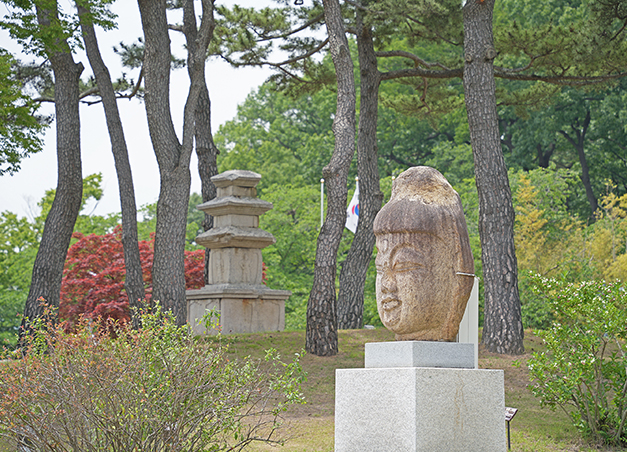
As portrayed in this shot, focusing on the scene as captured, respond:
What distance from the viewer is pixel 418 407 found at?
5.43 metres

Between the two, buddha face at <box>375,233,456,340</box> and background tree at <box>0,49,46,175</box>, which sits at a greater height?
background tree at <box>0,49,46,175</box>

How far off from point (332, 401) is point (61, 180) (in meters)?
6.94

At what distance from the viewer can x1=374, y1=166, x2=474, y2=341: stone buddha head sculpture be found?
6000 millimetres

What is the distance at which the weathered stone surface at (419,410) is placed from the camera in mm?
5473

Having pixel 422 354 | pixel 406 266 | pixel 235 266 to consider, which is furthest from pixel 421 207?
pixel 235 266

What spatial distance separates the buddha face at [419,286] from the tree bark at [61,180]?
8.49 m

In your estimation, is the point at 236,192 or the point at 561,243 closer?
the point at 236,192

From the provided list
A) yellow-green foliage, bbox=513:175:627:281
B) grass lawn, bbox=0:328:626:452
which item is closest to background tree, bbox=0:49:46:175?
grass lawn, bbox=0:328:626:452

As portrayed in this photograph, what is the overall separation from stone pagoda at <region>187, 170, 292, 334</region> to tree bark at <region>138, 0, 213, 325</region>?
2105 mm

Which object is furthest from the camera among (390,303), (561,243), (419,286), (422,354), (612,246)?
(561,243)

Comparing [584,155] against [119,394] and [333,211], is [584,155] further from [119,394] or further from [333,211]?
[119,394]

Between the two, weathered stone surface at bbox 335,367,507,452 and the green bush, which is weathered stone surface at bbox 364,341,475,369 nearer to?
weathered stone surface at bbox 335,367,507,452

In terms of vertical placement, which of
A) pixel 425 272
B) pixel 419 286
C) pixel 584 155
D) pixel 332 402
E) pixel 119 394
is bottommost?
pixel 332 402

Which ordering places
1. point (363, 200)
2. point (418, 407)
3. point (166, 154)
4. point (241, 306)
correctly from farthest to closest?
point (363, 200)
point (241, 306)
point (166, 154)
point (418, 407)
